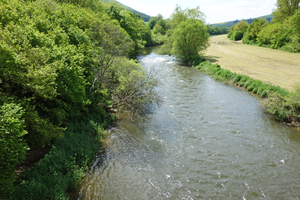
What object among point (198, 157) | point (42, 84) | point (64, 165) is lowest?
point (198, 157)

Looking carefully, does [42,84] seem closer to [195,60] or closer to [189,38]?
[195,60]

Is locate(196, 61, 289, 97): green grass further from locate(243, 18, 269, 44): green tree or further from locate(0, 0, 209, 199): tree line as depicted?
locate(243, 18, 269, 44): green tree

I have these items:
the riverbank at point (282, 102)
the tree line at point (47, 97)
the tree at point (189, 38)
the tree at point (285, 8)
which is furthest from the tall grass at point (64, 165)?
the tree at point (285, 8)

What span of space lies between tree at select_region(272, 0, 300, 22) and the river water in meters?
50.3

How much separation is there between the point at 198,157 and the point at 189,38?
3431 cm

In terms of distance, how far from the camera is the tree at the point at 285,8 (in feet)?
167

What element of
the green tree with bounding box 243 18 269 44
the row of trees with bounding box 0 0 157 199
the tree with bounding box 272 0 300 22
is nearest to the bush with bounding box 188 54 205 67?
the row of trees with bounding box 0 0 157 199

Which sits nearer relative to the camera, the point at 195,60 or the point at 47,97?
the point at 47,97

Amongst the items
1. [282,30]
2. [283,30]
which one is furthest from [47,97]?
[282,30]

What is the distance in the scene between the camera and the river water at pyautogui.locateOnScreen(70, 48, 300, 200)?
9.45 meters

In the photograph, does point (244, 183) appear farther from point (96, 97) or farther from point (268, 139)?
point (96, 97)

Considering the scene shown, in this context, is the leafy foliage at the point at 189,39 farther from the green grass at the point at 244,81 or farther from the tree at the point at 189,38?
the green grass at the point at 244,81

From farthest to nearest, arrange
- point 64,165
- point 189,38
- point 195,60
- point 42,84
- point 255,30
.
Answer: point 255,30 < point 189,38 < point 195,60 < point 64,165 < point 42,84

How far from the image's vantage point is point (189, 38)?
1606 inches
